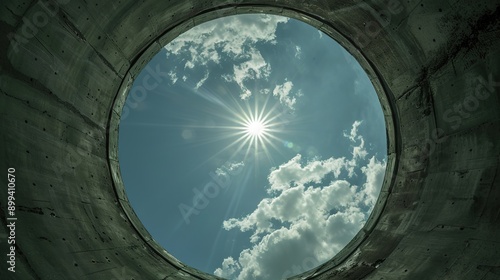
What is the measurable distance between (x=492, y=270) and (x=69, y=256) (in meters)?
5.22

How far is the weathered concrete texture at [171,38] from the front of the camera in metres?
4.06

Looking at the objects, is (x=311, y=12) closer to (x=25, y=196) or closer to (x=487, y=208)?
(x=487, y=208)

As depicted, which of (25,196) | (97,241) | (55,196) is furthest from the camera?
(97,241)

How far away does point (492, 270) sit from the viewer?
4133mm

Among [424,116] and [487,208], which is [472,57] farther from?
Answer: [487,208]

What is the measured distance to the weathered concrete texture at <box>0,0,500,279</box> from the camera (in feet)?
13.3

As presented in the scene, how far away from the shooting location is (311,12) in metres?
6.42

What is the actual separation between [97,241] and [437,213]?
16.5 ft

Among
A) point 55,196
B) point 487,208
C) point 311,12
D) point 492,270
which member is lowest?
point 492,270

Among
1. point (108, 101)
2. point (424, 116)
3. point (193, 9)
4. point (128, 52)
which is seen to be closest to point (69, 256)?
point (108, 101)

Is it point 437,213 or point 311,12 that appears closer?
point 437,213

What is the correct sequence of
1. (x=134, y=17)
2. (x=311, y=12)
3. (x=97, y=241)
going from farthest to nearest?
(x=311, y=12) < (x=134, y=17) < (x=97, y=241)

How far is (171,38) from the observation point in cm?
660

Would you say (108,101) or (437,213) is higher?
(108,101)
